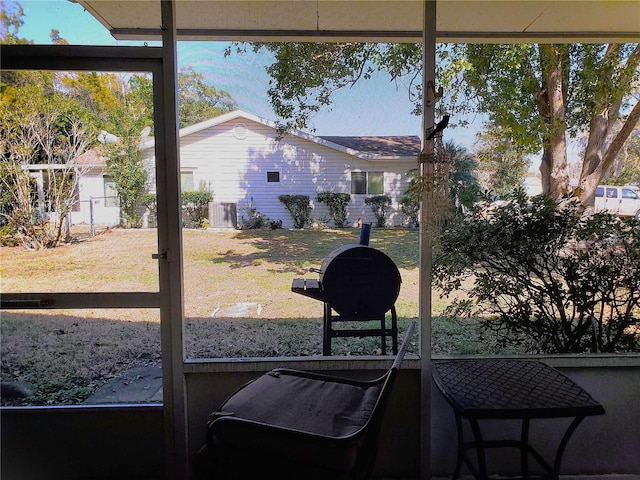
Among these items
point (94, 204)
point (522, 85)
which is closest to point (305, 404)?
point (94, 204)

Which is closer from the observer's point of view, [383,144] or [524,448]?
[524,448]

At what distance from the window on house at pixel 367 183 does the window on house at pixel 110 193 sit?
1199 millimetres

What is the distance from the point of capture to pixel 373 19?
2.06 metres

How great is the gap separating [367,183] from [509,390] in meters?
1.22

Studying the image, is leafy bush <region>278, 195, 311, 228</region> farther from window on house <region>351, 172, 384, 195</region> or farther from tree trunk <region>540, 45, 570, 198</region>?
tree trunk <region>540, 45, 570, 198</region>

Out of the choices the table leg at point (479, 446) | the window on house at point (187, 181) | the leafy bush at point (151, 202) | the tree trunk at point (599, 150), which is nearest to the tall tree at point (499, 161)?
the tree trunk at point (599, 150)

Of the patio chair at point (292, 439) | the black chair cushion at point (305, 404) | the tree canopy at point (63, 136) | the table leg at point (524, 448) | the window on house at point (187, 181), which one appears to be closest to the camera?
the patio chair at point (292, 439)

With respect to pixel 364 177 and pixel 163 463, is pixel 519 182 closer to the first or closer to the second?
pixel 364 177

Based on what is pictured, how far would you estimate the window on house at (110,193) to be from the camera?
1.86 meters

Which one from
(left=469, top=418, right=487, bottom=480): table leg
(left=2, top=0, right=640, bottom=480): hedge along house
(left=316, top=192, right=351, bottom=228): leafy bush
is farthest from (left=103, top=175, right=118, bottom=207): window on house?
(left=469, top=418, right=487, bottom=480): table leg

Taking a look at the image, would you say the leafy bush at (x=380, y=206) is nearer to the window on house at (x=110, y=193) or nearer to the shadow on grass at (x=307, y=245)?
the shadow on grass at (x=307, y=245)

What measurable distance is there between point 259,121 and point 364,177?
0.64 m

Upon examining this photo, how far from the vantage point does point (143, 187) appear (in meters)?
1.84

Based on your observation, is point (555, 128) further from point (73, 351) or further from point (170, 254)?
point (73, 351)
